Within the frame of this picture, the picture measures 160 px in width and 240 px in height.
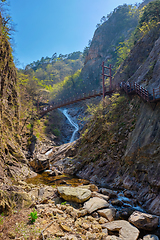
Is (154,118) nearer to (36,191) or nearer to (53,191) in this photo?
(53,191)

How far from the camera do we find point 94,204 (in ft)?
25.1

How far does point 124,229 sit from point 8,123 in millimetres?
11861

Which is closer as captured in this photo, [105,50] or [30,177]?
[30,177]

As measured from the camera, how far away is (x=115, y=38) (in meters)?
57.1

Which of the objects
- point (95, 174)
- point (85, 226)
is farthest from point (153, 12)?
point (85, 226)

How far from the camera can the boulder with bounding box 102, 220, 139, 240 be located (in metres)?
5.45

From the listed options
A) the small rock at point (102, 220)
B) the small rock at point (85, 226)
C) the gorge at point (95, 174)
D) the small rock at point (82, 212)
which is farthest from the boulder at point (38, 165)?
the small rock at point (85, 226)

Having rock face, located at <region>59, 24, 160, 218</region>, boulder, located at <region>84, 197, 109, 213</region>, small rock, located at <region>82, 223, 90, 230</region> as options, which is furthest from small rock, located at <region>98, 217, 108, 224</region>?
rock face, located at <region>59, 24, 160, 218</region>

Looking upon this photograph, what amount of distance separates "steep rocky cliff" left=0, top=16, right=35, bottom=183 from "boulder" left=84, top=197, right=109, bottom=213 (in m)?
5.14

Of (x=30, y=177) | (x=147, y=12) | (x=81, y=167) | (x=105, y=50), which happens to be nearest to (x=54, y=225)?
(x=30, y=177)

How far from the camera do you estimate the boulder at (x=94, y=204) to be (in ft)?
24.0

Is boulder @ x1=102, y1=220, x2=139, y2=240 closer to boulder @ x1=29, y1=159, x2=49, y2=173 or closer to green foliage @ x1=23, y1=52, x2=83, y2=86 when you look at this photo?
boulder @ x1=29, y1=159, x2=49, y2=173

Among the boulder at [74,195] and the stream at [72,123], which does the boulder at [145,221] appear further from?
the stream at [72,123]

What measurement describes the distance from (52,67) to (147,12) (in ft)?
196
